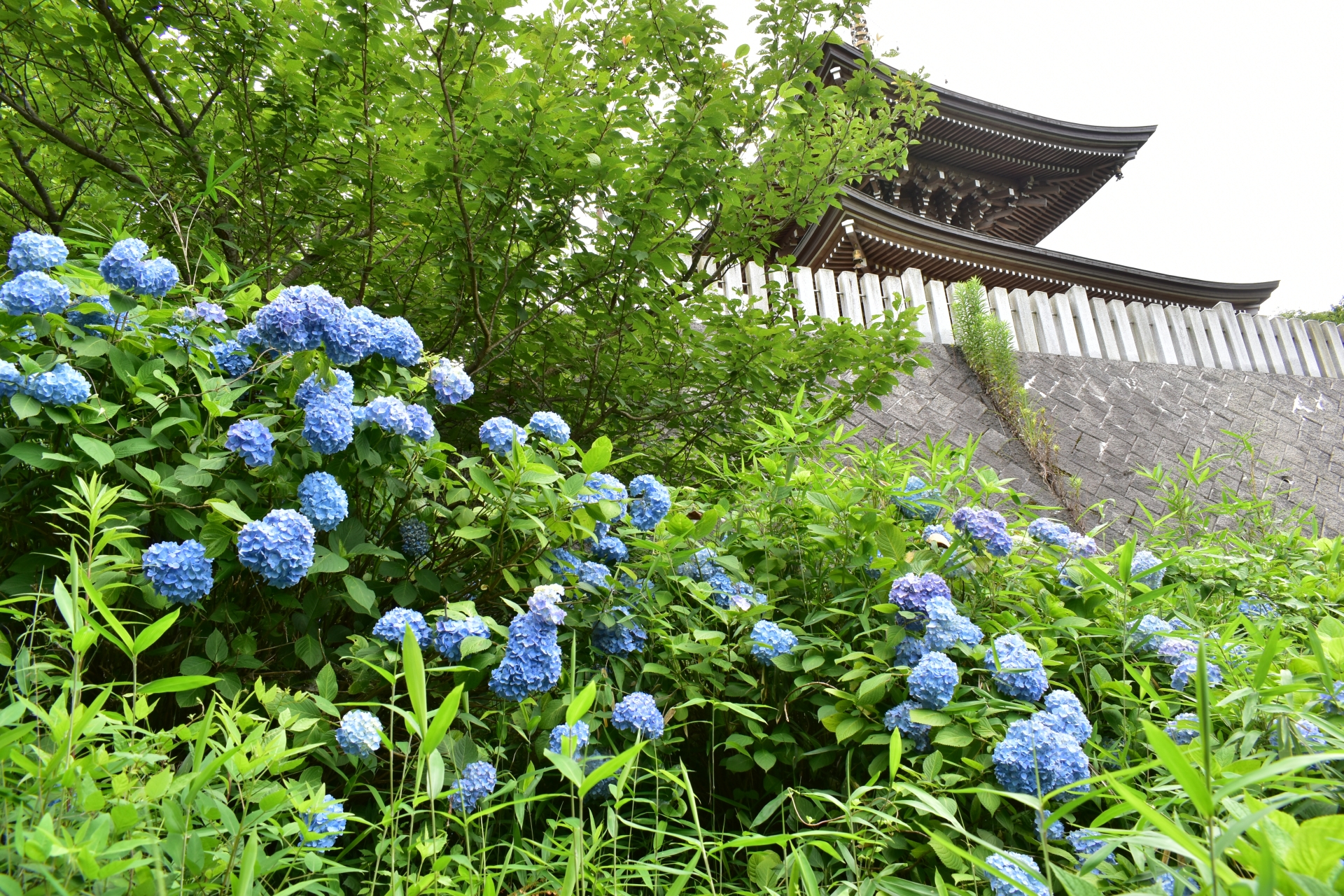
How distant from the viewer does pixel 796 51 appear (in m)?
2.59

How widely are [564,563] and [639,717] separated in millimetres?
295

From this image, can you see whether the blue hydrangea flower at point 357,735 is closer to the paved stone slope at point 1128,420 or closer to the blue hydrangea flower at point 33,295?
the blue hydrangea flower at point 33,295

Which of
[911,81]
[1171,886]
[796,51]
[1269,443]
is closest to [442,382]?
[1171,886]

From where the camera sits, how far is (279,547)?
964 mm

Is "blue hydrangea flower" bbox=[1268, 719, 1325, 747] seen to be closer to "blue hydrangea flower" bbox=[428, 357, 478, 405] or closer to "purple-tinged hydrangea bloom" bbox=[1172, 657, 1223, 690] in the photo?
"purple-tinged hydrangea bloom" bbox=[1172, 657, 1223, 690]

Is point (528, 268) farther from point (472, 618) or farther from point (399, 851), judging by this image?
point (399, 851)

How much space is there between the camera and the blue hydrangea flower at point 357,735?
35.4 inches

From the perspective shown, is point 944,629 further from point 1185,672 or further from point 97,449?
point 97,449

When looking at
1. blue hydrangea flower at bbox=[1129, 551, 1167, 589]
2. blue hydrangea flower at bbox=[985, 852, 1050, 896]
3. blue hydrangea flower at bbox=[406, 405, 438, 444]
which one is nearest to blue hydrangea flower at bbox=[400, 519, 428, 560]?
blue hydrangea flower at bbox=[406, 405, 438, 444]

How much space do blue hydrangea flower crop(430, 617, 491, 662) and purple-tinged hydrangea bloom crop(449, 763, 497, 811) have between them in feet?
0.52

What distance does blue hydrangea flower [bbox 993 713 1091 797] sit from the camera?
99 centimetres

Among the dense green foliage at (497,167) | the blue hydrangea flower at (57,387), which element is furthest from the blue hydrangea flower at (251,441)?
the dense green foliage at (497,167)

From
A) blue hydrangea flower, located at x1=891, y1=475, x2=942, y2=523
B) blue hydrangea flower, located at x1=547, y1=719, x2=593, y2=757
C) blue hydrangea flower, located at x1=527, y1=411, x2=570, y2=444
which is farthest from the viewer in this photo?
blue hydrangea flower, located at x1=891, y1=475, x2=942, y2=523

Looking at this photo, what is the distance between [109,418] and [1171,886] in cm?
150
